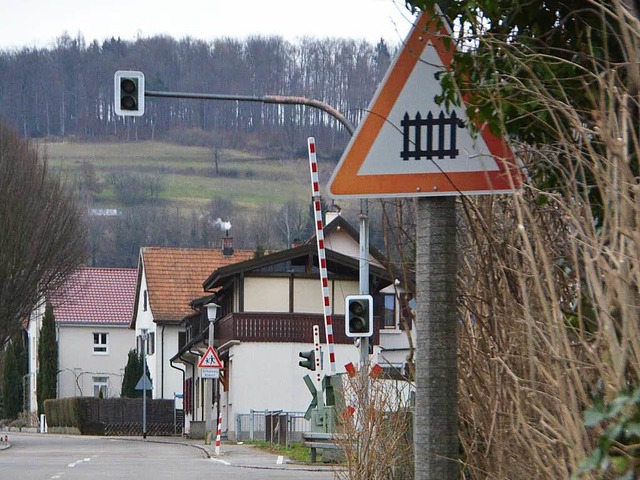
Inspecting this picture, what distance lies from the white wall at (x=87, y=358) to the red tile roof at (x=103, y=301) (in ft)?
1.83

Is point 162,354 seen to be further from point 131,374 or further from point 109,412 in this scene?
point 109,412

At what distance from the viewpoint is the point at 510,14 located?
5.25m

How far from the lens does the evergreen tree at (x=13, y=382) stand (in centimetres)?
8119

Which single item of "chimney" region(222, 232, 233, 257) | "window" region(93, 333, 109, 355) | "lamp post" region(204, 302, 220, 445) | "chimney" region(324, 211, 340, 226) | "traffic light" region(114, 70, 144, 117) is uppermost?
"chimney" region(324, 211, 340, 226)

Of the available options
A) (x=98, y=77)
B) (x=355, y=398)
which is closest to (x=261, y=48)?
(x=98, y=77)

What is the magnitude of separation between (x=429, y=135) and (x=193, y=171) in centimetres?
17981

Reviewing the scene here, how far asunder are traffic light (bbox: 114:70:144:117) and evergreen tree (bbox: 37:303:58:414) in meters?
53.4

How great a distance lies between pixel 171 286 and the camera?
63188 millimetres

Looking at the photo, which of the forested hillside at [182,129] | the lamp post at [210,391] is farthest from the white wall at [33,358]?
the forested hillside at [182,129]

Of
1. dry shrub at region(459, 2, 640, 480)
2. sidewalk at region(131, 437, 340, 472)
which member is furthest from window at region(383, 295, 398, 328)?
dry shrub at region(459, 2, 640, 480)

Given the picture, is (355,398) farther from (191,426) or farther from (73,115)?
(73,115)

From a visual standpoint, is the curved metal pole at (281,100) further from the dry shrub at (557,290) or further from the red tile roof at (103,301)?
the red tile roof at (103,301)

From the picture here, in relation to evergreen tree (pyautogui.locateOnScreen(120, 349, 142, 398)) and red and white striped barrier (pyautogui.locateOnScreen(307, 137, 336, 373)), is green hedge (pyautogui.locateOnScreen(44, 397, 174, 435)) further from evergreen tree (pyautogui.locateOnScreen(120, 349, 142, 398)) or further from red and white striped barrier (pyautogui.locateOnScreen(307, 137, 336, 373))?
red and white striped barrier (pyautogui.locateOnScreen(307, 137, 336, 373))

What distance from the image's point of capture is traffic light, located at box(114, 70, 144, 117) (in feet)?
61.8
